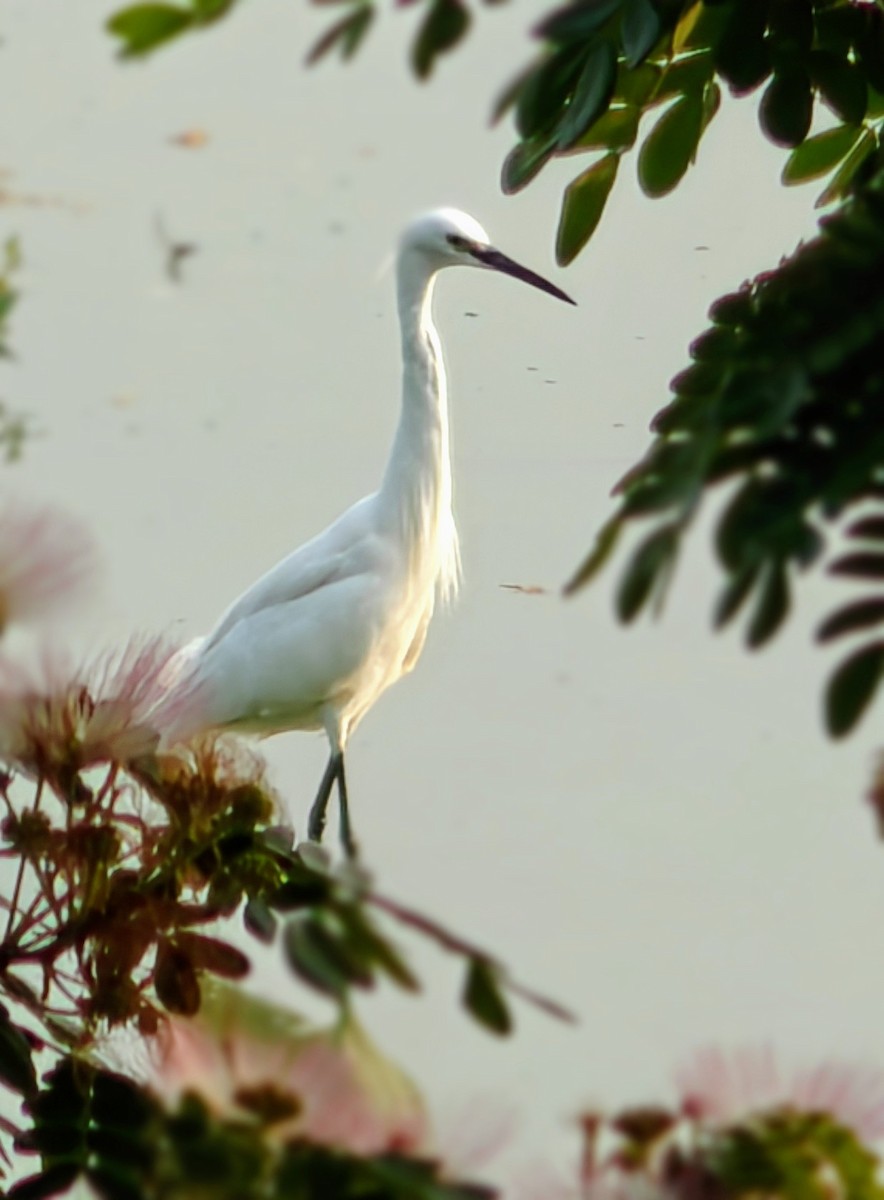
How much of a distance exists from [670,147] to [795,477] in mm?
519

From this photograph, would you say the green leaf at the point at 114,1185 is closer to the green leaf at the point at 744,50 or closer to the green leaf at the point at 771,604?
the green leaf at the point at 771,604

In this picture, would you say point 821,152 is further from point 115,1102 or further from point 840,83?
point 115,1102

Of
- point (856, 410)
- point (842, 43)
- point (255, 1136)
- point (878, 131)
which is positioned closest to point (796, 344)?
point (856, 410)

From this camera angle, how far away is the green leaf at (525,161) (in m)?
0.68

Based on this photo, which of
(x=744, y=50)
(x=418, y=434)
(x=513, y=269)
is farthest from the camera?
(x=418, y=434)

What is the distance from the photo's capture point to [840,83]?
0.71 metres

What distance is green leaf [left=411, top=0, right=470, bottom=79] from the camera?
35 cm

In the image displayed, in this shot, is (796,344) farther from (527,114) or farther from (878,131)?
(878,131)

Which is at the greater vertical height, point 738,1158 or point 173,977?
point 173,977

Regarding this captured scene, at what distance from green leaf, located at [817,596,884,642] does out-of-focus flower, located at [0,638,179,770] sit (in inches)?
12.5

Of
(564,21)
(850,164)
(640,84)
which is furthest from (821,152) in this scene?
(564,21)

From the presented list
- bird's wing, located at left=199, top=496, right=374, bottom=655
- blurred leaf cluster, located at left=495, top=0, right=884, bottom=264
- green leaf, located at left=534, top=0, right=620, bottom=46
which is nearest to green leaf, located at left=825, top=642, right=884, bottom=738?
green leaf, located at left=534, top=0, right=620, bottom=46

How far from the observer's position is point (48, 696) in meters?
0.58

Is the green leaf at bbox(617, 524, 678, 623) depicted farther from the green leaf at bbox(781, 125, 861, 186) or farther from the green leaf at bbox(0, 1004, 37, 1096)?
the green leaf at bbox(781, 125, 861, 186)
